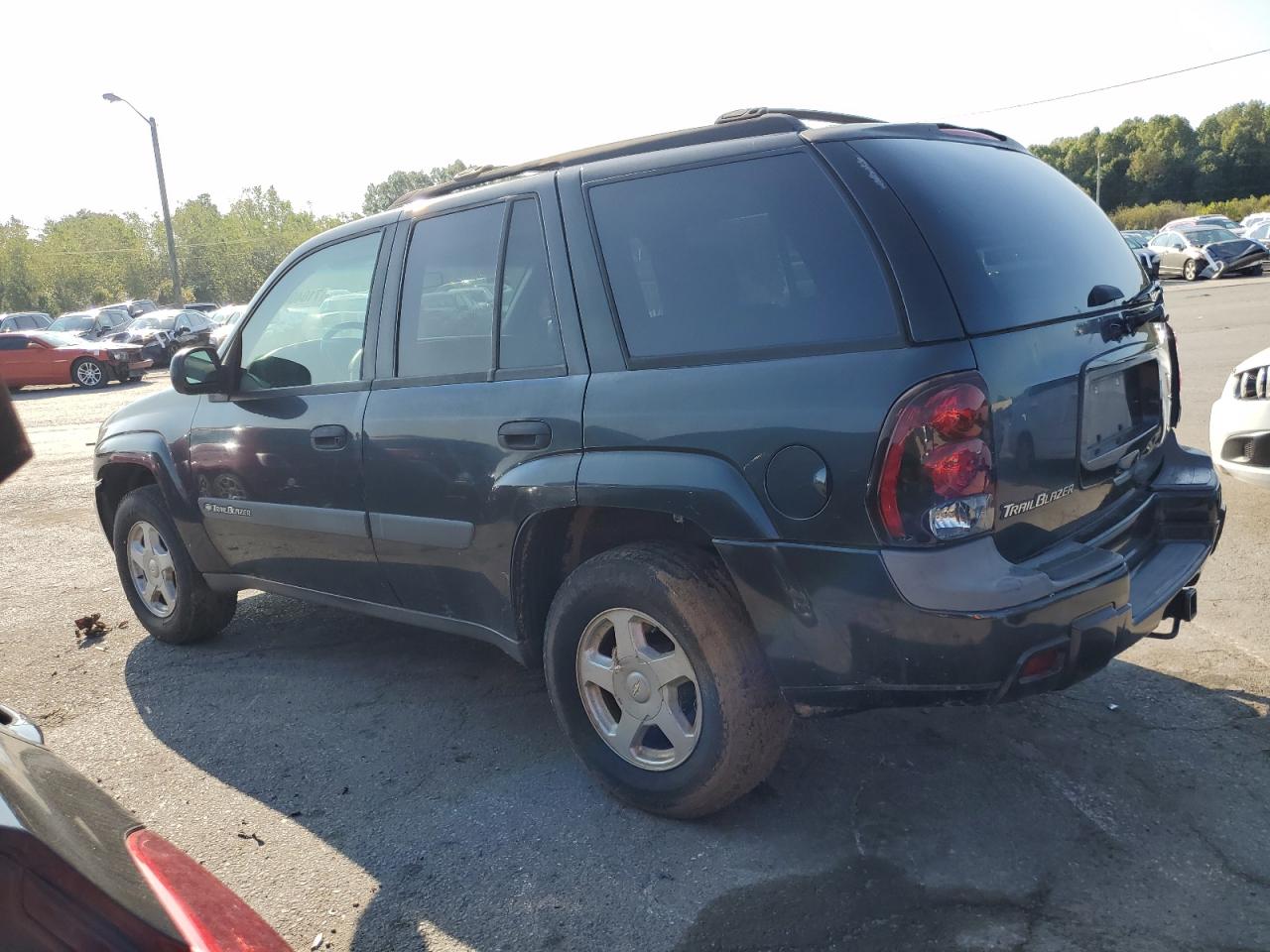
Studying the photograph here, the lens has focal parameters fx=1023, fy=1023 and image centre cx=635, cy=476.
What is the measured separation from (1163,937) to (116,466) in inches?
195

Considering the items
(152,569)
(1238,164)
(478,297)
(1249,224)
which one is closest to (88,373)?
(152,569)

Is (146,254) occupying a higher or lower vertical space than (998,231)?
higher

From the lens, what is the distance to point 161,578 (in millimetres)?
5125

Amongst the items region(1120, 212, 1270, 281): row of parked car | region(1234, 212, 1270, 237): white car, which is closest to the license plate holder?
region(1120, 212, 1270, 281): row of parked car

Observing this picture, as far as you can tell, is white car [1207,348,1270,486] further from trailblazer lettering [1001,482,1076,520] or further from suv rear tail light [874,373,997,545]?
suv rear tail light [874,373,997,545]

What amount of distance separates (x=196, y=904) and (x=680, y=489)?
1.67 m

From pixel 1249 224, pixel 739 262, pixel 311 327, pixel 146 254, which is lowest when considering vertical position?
pixel 311 327

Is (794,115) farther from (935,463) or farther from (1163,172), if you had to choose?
(1163,172)

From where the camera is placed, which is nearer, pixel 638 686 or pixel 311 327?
pixel 638 686

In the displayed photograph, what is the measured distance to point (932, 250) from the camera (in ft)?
8.72

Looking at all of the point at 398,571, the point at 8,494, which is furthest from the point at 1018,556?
the point at 8,494

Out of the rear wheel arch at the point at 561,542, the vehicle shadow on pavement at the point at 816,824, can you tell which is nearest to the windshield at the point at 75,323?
the vehicle shadow on pavement at the point at 816,824

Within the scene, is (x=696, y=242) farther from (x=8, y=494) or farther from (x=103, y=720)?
(x=8, y=494)

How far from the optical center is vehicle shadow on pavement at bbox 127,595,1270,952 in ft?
8.68
